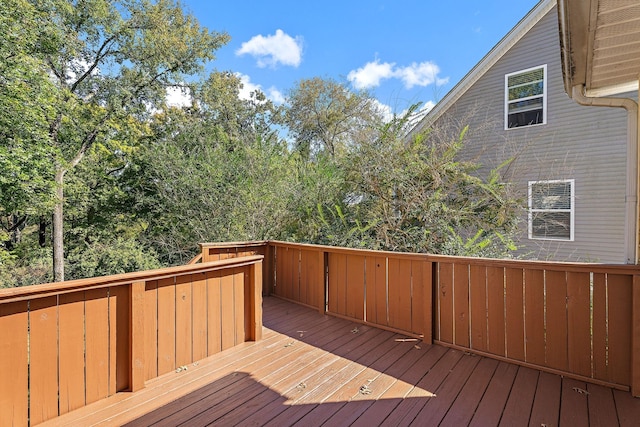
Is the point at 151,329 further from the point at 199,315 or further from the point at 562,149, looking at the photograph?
the point at 562,149

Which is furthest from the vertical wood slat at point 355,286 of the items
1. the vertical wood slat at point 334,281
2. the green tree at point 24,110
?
the green tree at point 24,110

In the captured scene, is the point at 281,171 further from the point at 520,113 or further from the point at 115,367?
the point at 520,113

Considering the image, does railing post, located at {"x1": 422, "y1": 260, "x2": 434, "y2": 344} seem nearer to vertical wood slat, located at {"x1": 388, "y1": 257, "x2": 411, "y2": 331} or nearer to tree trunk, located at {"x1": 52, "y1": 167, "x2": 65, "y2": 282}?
vertical wood slat, located at {"x1": 388, "y1": 257, "x2": 411, "y2": 331}

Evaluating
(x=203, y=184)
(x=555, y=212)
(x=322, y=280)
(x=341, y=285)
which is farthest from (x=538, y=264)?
(x=203, y=184)

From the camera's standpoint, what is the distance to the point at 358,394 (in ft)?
7.53

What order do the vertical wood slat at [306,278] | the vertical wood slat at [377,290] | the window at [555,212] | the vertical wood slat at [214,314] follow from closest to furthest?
the vertical wood slat at [214,314] → the vertical wood slat at [377,290] → the vertical wood slat at [306,278] → the window at [555,212]

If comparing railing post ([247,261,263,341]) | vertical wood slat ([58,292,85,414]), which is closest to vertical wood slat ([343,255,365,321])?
railing post ([247,261,263,341])

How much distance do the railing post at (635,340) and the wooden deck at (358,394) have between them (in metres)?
0.10

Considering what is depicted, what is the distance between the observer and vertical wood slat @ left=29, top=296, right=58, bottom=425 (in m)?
1.86

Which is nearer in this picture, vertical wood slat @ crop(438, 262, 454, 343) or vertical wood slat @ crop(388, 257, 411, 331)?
vertical wood slat @ crop(438, 262, 454, 343)

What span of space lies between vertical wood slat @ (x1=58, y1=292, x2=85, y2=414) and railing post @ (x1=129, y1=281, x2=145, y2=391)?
0.92ft

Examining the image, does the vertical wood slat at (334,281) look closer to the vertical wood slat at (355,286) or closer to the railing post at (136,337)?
the vertical wood slat at (355,286)

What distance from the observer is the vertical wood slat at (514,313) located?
2721mm

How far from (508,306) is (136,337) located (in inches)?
116
